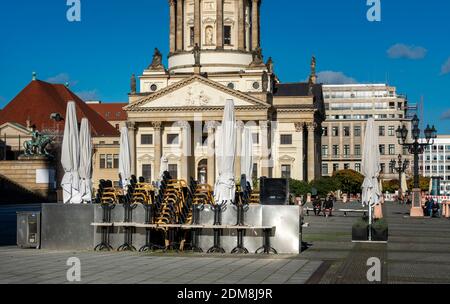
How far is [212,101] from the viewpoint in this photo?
314 ft

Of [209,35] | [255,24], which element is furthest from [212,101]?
[255,24]

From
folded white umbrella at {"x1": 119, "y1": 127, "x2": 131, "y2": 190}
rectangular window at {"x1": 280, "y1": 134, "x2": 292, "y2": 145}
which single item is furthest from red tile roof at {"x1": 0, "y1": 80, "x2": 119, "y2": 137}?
folded white umbrella at {"x1": 119, "y1": 127, "x2": 131, "y2": 190}

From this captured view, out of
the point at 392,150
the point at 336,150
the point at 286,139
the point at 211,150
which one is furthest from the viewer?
the point at 336,150

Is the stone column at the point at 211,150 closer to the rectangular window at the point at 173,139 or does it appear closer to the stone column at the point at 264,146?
the rectangular window at the point at 173,139

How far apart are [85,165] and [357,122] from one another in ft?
456

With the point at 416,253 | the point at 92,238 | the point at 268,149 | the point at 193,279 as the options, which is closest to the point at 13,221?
the point at 92,238

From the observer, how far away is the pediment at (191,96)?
95.0 metres

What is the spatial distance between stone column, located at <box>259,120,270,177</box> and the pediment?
333 centimetres

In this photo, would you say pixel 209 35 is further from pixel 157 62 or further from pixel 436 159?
pixel 436 159

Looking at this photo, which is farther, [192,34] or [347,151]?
[347,151]

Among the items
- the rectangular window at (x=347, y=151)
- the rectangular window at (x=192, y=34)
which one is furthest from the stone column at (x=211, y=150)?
the rectangular window at (x=347, y=151)

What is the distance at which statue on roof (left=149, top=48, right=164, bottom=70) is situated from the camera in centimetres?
10256
